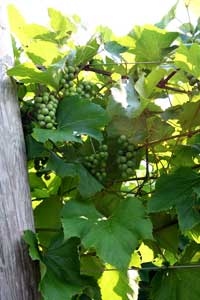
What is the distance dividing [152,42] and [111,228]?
375mm

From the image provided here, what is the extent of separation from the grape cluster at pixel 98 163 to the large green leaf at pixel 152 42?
201mm

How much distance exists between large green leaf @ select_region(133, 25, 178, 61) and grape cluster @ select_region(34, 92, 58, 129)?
196 mm

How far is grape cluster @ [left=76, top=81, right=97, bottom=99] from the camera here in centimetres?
97

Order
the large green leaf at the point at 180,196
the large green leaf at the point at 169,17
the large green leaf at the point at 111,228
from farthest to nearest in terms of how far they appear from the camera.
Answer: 1. the large green leaf at the point at 169,17
2. the large green leaf at the point at 180,196
3. the large green leaf at the point at 111,228

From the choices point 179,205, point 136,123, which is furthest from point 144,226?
point 136,123

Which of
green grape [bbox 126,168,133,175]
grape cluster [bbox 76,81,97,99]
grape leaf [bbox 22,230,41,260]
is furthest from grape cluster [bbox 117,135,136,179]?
grape leaf [bbox 22,230,41,260]

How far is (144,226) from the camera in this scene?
0.80m

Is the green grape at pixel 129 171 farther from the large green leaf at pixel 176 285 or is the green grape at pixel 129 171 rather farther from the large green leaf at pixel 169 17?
the large green leaf at pixel 169 17

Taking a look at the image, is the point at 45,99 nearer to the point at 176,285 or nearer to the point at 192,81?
the point at 192,81

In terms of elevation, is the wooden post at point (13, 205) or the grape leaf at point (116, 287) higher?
the wooden post at point (13, 205)

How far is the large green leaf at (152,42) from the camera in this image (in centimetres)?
94

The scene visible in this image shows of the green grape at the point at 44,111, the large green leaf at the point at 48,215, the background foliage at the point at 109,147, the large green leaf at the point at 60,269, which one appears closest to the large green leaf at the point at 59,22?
the background foliage at the point at 109,147

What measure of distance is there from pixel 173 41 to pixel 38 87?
11.1 inches

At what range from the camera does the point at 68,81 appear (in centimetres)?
95
